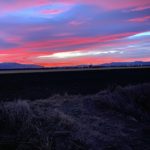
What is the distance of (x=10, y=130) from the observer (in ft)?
32.4

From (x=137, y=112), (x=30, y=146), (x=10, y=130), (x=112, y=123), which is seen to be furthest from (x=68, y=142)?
(x=137, y=112)

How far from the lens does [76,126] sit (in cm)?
1073

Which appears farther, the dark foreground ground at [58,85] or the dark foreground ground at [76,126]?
the dark foreground ground at [58,85]

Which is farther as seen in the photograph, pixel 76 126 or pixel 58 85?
pixel 58 85

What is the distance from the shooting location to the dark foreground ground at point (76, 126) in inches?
364

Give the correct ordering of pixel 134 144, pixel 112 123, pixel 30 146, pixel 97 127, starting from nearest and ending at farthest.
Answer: pixel 30 146
pixel 134 144
pixel 97 127
pixel 112 123

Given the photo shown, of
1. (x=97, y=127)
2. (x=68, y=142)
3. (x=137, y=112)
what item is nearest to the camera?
(x=68, y=142)

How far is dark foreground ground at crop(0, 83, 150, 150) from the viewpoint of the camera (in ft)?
30.3

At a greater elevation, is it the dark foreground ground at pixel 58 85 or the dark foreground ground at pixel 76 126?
the dark foreground ground at pixel 76 126

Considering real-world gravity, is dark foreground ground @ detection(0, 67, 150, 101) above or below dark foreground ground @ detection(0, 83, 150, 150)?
below

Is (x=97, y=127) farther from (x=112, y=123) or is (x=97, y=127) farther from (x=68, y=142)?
(x=68, y=142)

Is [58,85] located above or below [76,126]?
below

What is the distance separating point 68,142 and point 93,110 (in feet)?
15.3

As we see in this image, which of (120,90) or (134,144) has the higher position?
(120,90)
